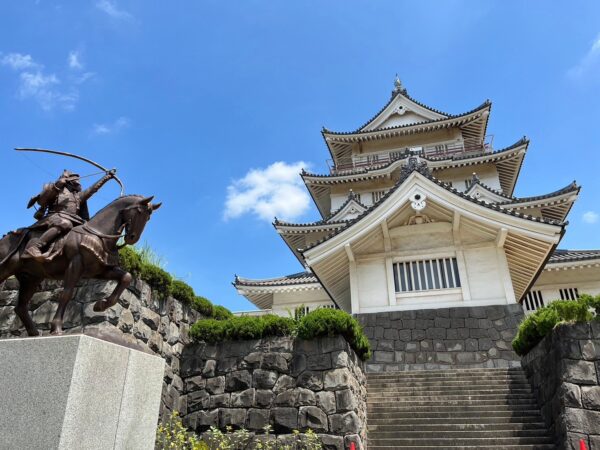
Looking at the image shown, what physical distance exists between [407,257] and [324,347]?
19.2ft

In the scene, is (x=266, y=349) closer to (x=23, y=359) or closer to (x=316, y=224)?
(x=23, y=359)

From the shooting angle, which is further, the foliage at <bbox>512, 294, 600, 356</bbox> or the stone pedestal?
the foliage at <bbox>512, 294, 600, 356</bbox>

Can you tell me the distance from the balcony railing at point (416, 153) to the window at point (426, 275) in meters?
10.7

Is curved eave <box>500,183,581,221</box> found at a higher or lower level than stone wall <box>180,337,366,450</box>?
higher

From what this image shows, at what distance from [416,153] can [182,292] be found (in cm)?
1723

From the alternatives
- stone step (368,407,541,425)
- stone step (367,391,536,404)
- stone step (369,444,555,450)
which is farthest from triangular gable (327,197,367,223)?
stone step (369,444,555,450)

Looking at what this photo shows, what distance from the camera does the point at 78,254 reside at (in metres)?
4.30

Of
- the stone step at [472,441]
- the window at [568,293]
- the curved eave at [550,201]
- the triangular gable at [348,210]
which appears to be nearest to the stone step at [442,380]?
the stone step at [472,441]

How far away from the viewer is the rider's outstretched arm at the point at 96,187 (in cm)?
486

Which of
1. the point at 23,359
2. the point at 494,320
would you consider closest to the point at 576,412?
the point at 494,320

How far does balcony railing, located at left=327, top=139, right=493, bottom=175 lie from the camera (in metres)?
23.0

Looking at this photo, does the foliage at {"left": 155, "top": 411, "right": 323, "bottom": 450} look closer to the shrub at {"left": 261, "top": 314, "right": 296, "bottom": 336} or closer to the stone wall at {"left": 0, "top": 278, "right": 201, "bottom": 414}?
the stone wall at {"left": 0, "top": 278, "right": 201, "bottom": 414}

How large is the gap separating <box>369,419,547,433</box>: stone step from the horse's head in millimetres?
6263

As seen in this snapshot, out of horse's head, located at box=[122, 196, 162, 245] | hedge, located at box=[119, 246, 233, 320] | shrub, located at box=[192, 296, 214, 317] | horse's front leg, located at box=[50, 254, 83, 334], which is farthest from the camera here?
shrub, located at box=[192, 296, 214, 317]
